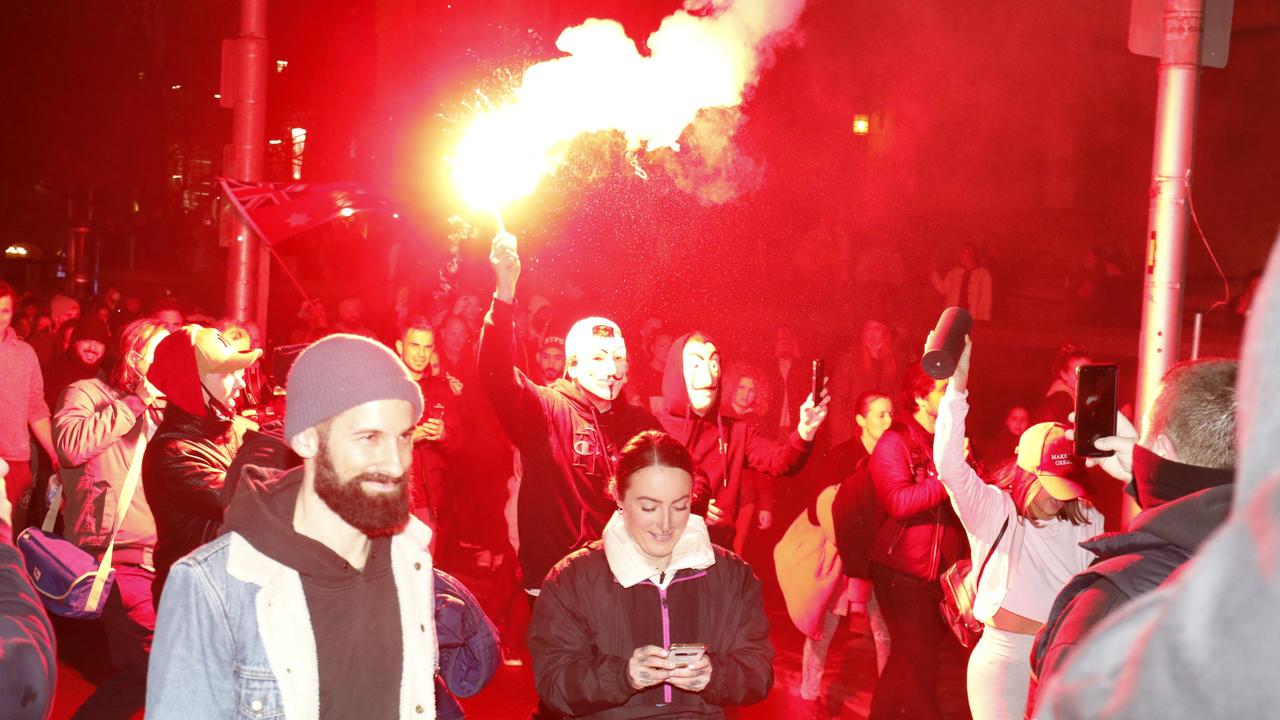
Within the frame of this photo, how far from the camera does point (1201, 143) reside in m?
20.9

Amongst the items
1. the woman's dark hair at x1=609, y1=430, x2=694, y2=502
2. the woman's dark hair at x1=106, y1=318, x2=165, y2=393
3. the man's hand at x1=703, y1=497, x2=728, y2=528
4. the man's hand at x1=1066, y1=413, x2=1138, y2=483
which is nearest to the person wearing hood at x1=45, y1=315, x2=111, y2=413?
the woman's dark hair at x1=106, y1=318, x2=165, y2=393

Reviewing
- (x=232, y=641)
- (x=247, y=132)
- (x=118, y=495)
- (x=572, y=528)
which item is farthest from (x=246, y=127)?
(x=232, y=641)

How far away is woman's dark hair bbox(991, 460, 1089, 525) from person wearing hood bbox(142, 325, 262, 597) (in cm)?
354

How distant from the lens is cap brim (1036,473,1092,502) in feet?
18.4

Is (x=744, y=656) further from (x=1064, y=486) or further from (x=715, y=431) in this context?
(x=715, y=431)

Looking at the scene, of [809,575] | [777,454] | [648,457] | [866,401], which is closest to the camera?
[648,457]

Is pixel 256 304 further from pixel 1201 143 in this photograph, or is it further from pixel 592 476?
pixel 1201 143

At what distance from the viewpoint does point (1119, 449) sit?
4.59 metres

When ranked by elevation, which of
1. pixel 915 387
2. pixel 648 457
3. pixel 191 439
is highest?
pixel 915 387

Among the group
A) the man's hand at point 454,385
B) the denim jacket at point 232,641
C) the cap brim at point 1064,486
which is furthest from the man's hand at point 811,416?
the denim jacket at point 232,641

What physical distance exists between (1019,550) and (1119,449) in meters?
1.28

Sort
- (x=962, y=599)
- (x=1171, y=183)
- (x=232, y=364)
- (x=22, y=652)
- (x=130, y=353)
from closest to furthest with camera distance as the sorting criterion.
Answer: (x=22, y=652)
(x=232, y=364)
(x=962, y=599)
(x=130, y=353)
(x=1171, y=183)

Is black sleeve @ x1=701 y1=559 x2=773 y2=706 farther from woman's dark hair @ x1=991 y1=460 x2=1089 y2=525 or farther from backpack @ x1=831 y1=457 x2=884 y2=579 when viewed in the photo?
backpack @ x1=831 y1=457 x2=884 y2=579

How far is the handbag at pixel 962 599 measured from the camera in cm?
600
